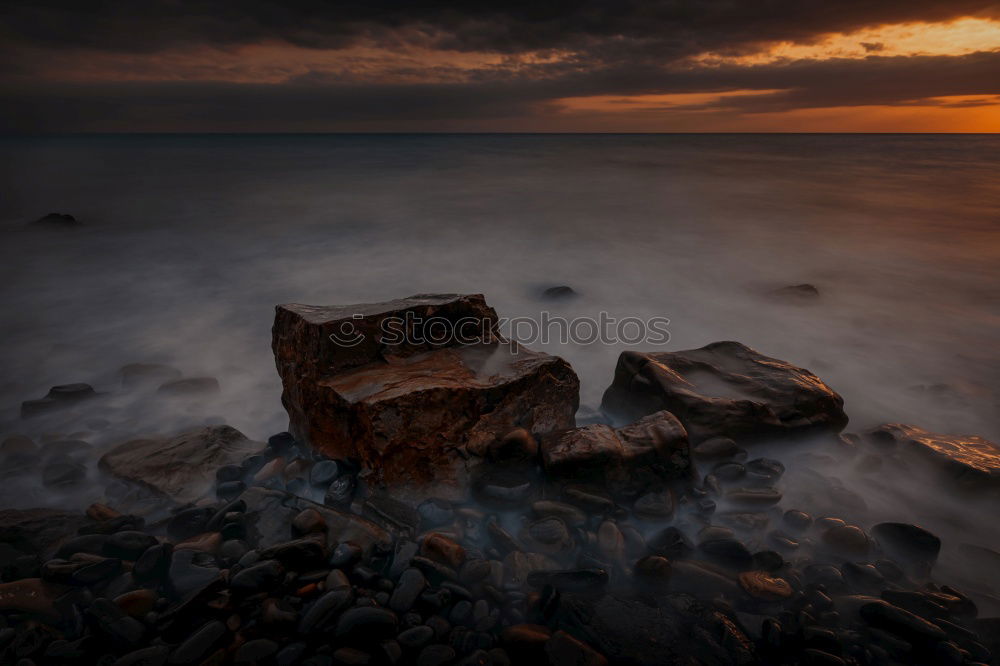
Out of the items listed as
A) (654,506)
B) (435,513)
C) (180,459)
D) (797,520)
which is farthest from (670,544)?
(180,459)

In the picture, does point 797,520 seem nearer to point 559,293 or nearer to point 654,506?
point 654,506

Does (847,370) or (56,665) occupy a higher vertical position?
(56,665)

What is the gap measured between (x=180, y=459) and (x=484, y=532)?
79.1 inches

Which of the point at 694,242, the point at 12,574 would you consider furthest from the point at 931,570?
the point at 694,242

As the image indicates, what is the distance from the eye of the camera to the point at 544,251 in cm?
1016

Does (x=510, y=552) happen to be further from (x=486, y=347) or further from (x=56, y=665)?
(x=56, y=665)

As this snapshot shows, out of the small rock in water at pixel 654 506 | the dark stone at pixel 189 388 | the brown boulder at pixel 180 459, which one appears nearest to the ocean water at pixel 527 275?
the dark stone at pixel 189 388

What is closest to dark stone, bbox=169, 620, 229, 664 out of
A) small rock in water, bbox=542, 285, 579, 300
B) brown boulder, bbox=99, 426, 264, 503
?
brown boulder, bbox=99, 426, 264, 503

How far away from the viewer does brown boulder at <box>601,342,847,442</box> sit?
343cm

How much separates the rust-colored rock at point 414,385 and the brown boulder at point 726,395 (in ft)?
2.06

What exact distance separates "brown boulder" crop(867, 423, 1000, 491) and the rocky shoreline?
0.05 ft

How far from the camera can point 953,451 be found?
335 centimetres

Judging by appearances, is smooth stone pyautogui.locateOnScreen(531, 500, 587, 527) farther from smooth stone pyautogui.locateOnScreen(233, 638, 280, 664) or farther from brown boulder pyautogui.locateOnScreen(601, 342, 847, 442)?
smooth stone pyautogui.locateOnScreen(233, 638, 280, 664)

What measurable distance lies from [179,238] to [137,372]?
804cm
